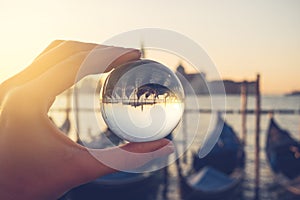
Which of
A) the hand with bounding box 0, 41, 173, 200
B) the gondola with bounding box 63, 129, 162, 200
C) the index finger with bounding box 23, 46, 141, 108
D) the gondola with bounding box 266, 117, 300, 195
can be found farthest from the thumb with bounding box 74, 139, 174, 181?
the gondola with bounding box 266, 117, 300, 195

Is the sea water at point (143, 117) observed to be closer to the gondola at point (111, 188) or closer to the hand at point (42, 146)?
the hand at point (42, 146)

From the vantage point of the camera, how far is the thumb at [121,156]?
1.20 metres

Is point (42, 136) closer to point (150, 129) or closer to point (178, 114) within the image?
point (150, 129)

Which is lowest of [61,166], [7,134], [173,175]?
[173,175]

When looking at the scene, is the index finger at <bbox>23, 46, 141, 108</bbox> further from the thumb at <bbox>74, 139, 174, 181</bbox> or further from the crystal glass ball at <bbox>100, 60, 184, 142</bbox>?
the thumb at <bbox>74, 139, 174, 181</bbox>

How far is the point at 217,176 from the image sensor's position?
13516 millimetres

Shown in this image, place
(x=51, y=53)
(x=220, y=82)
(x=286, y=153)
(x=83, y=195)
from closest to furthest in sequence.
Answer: (x=51, y=53), (x=220, y=82), (x=83, y=195), (x=286, y=153)

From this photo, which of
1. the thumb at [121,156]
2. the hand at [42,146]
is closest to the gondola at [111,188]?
the thumb at [121,156]

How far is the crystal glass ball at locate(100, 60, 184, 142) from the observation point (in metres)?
1.46

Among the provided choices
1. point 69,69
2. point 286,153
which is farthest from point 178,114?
point 286,153

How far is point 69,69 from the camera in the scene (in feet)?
3.84

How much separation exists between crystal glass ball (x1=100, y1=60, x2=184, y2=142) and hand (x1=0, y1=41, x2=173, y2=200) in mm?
224

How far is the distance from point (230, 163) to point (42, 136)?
54.2ft

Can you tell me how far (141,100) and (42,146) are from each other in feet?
1.55
